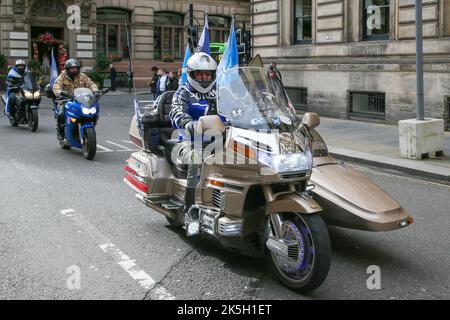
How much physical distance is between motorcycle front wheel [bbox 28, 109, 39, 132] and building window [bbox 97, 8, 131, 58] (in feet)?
79.1

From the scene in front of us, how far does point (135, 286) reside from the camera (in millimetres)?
4688

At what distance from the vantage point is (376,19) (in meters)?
17.5

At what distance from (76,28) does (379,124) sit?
82.4 ft

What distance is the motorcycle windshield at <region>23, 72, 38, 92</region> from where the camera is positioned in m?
15.9

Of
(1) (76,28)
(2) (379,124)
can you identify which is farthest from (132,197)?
(1) (76,28)

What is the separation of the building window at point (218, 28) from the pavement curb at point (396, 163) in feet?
108

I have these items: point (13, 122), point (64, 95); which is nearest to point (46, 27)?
point (13, 122)

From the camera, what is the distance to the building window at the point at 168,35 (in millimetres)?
41562

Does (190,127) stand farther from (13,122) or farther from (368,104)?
(368,104)

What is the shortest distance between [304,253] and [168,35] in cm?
3900

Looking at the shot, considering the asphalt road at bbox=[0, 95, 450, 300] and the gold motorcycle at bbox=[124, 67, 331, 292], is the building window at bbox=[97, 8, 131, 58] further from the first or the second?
the gold motorcycle at bbox=[124, 67, 331, 292]

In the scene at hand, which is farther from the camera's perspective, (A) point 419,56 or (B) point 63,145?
(B) point 63,145

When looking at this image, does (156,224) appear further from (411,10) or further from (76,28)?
(76,28)

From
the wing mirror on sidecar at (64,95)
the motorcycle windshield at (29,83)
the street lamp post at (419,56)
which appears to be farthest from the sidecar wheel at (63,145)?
the street lamp post at (419,56)
